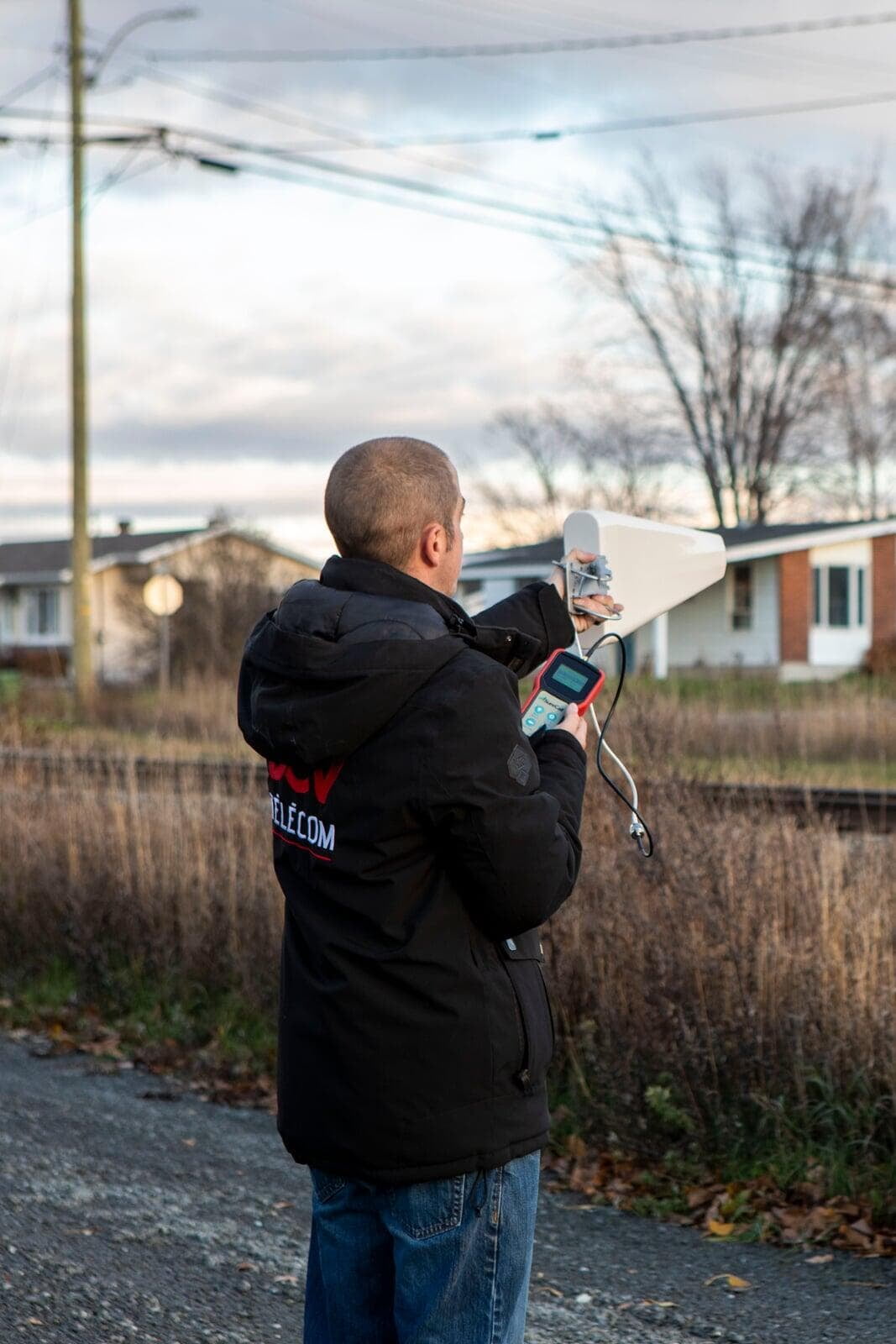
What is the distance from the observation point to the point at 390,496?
7.50ft

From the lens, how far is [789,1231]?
4.40 meters

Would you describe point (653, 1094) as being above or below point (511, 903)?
below

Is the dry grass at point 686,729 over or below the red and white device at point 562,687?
below

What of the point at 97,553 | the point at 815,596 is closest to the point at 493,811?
the point at 815,596

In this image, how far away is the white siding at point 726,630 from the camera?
35.8 metres

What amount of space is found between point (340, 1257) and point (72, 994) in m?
5.57

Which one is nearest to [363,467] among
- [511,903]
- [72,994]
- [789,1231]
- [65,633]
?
[511,903]

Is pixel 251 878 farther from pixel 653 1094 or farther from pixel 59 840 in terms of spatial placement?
pixel 653 1094

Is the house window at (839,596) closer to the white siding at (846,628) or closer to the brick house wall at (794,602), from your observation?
the white siding at (846,628)

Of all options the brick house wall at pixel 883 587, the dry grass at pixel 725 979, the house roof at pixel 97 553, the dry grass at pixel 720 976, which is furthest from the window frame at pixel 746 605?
the dry grass at pixel 725 979

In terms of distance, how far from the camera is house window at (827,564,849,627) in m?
36.7

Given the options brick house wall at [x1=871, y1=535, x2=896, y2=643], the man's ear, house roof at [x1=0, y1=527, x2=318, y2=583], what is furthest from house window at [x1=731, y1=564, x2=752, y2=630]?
the man's ear

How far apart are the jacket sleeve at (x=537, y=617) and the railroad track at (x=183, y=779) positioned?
5.29m

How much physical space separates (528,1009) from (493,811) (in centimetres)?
33
